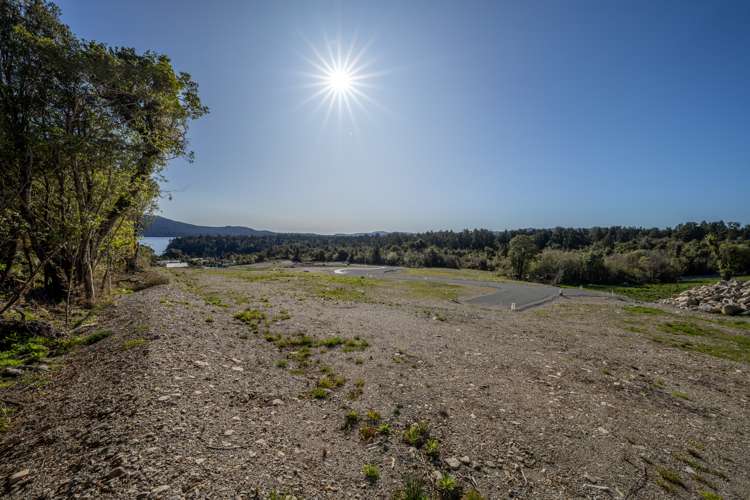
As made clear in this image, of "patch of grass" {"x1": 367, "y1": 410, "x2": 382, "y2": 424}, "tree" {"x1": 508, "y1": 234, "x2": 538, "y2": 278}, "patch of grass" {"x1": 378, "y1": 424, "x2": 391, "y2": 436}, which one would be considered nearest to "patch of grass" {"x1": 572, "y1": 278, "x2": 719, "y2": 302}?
"tree" {"x1": 508, "y1": 234, "x2": 538, "y2": 278}

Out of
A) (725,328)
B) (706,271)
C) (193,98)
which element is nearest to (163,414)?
(193,98)

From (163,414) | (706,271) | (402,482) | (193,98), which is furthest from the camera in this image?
(706,271)

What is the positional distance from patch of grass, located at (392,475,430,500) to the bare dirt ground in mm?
114

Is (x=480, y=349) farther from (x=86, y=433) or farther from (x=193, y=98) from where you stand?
(x=193, y=98)

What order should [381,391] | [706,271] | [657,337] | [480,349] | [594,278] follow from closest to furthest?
1. [381,391]
2. [480,349]
3. [657,337]
4. [594,278]
5. [706,271]

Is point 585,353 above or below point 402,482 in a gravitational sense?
below

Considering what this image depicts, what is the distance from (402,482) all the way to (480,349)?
8395 mm

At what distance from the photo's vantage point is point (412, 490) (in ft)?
14.0

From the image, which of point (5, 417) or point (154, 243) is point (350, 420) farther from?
point (154, 243)

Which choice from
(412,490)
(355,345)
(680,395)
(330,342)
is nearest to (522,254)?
(680,395)

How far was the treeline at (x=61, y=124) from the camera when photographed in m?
9.49

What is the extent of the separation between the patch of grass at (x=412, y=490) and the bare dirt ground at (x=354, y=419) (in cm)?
11

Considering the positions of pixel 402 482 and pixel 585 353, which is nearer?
pixel 402 482

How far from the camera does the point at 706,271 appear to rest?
81625mm
